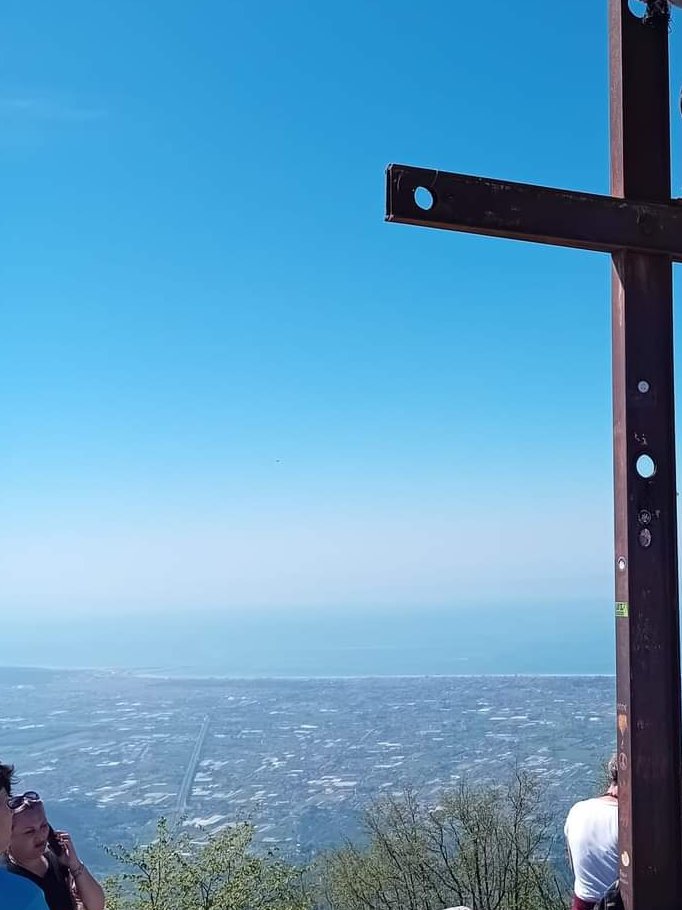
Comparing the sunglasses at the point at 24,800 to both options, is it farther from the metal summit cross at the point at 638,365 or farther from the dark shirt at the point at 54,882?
the metal summit cross at the point at 638,365

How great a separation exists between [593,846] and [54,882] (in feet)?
7.42

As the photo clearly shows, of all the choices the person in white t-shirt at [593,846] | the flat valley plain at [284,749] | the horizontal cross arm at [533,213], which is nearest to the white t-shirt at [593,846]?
the person in white t-shirt at [593,846]

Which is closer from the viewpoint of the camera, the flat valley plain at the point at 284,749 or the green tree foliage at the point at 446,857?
the green tree foliage at the point at 446,857

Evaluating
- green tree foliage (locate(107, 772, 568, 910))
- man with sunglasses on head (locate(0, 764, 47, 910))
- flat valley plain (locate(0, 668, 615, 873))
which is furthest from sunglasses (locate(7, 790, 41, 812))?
flat valley plain (locate(0, 668, 615, 873))

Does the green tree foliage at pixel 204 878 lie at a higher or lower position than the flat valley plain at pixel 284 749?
higher

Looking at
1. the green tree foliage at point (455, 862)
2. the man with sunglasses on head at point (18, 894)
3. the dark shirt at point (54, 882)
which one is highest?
the man with sunglasses on head at point (18, 894)

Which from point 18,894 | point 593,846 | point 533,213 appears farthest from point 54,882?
point 533,213

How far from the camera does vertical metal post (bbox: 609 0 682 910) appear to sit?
2.70 m

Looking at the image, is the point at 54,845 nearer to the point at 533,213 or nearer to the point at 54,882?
the point at 54,882

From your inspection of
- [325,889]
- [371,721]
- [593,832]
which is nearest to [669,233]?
[593,832]

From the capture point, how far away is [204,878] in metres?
16.7

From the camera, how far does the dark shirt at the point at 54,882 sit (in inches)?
140

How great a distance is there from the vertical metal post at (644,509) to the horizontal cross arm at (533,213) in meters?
0.04

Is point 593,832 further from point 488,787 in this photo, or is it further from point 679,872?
point 488,787
